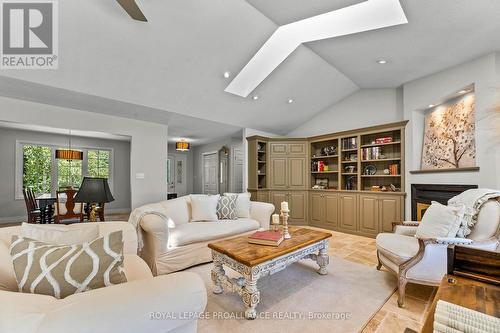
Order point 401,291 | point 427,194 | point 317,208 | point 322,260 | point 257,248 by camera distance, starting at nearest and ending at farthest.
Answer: point 401,291, point 257,248, point 322,260, point 427,194, point 317,208

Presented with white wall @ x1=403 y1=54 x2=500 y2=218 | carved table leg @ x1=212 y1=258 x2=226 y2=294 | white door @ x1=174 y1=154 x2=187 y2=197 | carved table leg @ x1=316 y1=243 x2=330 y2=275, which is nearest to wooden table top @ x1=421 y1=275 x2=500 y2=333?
carved table leg @ x1=316 y1=243 x2=330 y2=275

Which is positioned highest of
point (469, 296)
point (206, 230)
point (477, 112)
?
point (477, 112)

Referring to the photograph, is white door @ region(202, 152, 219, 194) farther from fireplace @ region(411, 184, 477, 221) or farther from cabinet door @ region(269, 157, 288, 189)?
fireplace @ region(411, 184, 477, 221)

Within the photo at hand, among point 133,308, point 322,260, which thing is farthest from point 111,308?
point 322,260

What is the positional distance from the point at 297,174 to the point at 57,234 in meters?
4.65

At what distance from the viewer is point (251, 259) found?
187 centimetres

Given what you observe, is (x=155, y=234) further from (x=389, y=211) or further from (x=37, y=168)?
(x=37, y=168)

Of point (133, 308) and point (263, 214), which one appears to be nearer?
point (133, 308)

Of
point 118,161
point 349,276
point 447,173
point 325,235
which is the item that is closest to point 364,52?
point 447,173

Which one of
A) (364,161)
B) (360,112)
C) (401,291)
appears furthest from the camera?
(360,112)

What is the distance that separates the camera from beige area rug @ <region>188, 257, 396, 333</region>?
1760 mm

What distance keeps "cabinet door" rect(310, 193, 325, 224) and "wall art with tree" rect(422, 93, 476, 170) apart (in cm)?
199

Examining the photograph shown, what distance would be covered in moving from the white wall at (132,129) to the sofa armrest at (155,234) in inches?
82.0

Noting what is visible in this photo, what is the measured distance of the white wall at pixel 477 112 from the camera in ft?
9.18
